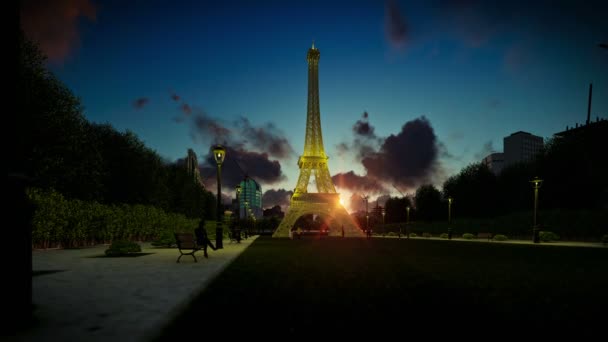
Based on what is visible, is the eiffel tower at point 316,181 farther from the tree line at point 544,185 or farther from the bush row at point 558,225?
the tree line at point 544,185

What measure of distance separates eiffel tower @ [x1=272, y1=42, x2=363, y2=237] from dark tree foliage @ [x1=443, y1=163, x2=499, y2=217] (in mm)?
22197

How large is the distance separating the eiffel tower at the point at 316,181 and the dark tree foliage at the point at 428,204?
2561 centimetres

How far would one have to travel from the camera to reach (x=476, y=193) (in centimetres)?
7269

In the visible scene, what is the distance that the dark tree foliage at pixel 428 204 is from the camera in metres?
86.9

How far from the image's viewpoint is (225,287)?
28.6 feet

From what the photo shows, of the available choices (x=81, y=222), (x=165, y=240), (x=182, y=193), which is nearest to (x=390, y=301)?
(x=165, y=240)

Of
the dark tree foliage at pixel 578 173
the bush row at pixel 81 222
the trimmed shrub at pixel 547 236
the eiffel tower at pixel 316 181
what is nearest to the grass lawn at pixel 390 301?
the bush row at pixel 81 222

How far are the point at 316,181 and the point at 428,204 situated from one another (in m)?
32.2

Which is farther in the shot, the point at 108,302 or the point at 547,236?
the point at 547,236

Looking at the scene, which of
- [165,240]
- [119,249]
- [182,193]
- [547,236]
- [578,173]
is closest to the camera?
[119,249]

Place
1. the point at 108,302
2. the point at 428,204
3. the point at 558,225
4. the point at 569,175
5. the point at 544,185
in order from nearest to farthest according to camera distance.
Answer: the point at 108,302 → the point at 558,225 → the point at 569,175 → the point at 544,185 → the point at 428,204

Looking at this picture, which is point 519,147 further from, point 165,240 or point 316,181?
point 165,240

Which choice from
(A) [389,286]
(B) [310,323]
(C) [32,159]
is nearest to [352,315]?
(B) [310,323]

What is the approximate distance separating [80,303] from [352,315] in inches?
196
